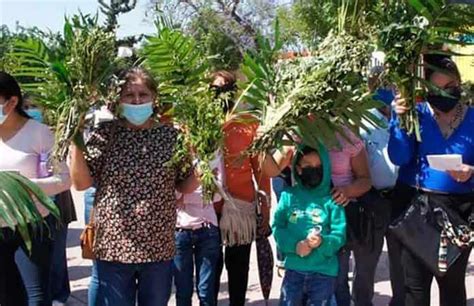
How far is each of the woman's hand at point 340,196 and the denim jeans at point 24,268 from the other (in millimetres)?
1466

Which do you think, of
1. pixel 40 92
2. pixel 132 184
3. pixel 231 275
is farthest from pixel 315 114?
pixel 231 275

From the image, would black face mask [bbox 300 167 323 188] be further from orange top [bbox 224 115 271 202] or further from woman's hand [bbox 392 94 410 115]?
woman's hand [bbox 392 94 410 115]

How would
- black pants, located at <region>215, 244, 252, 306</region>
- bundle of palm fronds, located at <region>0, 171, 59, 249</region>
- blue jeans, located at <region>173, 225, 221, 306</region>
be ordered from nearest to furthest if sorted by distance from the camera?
bundle of palm fronds, located at <region>0, 171, 59, 249</region>
blue jeans, located at <region>173, 225, 221, 306</region>
black pants, located at <region>215, 244, 252, 306</region>

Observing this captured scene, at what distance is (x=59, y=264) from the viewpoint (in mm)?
5465

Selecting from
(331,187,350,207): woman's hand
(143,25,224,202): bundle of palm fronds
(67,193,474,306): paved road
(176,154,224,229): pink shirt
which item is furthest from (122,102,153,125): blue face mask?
(67,193,474,306): paved road

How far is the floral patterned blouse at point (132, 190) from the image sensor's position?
3.58m

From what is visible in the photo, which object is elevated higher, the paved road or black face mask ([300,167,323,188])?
black face mask ([300,167,323,188])

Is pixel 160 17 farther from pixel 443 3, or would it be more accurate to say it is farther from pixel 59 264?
pixel 59 264

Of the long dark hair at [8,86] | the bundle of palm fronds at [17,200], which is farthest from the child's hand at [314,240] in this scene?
the long dark hair at [8,86]

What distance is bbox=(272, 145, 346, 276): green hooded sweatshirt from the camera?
3934 mm

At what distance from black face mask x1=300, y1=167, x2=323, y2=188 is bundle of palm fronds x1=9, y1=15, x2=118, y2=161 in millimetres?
1123

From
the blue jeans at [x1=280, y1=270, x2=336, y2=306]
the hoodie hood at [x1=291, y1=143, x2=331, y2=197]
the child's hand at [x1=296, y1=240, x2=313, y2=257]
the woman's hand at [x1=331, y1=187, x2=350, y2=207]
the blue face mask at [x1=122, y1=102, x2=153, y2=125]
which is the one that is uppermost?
the blue face mask at [x1=122, y1=102, x2=153, y2=125]

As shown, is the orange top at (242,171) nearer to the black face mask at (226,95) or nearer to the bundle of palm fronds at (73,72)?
the black face mask at (226,95)

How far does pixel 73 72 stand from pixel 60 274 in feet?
8.39
